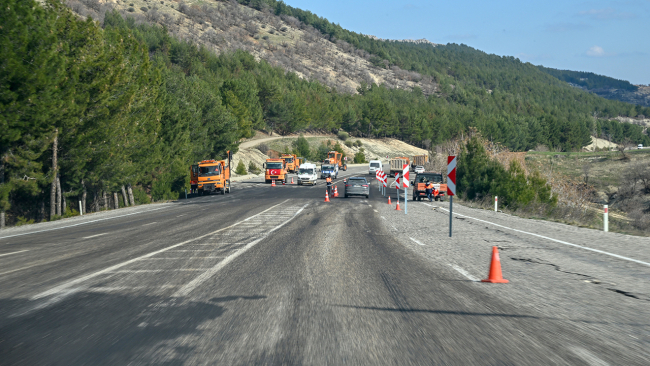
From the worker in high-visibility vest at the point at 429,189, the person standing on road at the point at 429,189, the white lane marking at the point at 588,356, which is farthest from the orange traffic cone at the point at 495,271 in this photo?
the worker in high-visibility vest at the point at 429,189

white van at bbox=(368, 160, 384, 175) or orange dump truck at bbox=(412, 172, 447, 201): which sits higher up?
white van at bbox=(368, 160, 384, 175)

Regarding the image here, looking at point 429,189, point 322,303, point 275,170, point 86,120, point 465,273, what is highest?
point 86,120

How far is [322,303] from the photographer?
6762 millimetres

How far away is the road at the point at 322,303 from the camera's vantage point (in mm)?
4844

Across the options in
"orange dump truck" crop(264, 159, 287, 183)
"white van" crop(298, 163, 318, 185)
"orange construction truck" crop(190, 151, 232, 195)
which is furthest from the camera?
"orange dump truck" crop(264, 159, 287, 183)

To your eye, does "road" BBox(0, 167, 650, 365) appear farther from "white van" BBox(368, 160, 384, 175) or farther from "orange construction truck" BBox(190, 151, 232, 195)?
"white van" BBox(368, 160, 384, 175)

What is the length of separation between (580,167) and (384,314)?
8640 centimetres

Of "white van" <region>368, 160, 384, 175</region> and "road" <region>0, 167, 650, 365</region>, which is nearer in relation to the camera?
"road" <region>0, 167, 650, 365</region>

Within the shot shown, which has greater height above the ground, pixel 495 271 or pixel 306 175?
pixel 306 175

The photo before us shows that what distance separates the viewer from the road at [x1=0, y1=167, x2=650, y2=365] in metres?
4.84

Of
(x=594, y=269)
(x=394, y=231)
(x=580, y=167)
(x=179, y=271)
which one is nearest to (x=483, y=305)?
(x=594, y=269)

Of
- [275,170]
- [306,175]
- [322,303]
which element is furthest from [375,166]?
[322,303]

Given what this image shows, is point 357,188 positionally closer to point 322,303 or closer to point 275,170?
point 275,170

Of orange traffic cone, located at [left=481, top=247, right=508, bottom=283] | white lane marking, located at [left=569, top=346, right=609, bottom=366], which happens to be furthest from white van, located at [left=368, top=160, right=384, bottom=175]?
white lane marking, located at [left=569, top=346, right=609, bottom=366]
